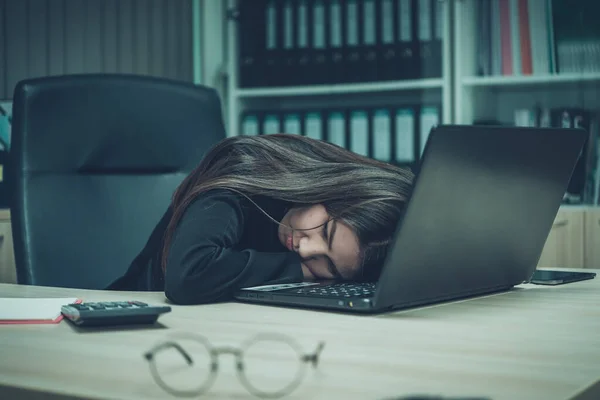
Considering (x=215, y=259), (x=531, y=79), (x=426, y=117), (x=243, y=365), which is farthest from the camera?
(x=426, y=117)

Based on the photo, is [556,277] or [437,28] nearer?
[556,277]

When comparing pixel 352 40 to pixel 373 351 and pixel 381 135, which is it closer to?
pixel 381 135

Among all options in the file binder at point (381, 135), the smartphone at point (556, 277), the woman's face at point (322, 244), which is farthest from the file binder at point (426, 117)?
the woman's face at point (322, 244)

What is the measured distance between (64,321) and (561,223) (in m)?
1.89

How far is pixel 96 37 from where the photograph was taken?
10.5 feet

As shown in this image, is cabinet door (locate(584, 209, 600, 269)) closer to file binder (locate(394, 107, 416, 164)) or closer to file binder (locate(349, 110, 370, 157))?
file binder (locate(394, 107, 416, 164))

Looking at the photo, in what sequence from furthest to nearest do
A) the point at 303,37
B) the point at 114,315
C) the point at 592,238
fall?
1. the point at 303,37
2. the point at 592,238
3. the point at 114,315

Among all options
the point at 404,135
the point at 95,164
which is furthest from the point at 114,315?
the point at 404,135

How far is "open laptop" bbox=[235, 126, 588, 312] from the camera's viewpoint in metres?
0.89

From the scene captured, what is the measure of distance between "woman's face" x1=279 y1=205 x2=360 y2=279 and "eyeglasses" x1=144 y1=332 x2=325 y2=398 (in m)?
0.44

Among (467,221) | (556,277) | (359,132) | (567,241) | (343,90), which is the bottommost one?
(567,241)

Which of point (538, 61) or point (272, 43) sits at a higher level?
point (272, 43)

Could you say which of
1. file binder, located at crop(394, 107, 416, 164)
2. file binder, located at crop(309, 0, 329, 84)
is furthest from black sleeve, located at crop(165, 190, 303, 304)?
file binder, located at crop(309, 0, 329, 84)

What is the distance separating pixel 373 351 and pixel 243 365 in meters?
0.14
